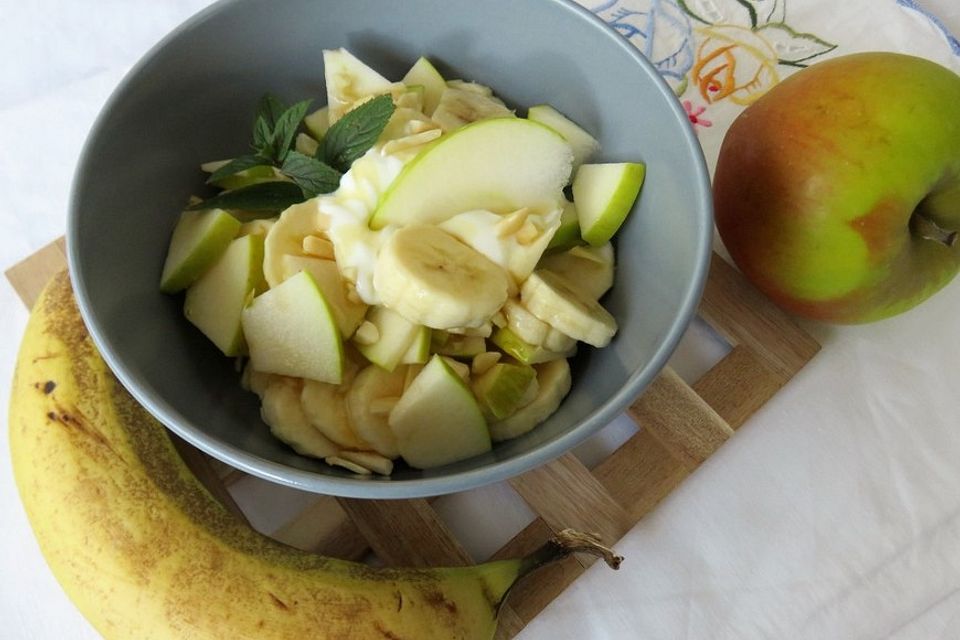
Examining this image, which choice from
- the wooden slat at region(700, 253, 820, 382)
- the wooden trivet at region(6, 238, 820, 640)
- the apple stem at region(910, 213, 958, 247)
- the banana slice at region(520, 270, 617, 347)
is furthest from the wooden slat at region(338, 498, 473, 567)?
the apple stem at region(910, 213, 958, 247)

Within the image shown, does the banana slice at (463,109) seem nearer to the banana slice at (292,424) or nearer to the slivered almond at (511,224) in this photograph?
the slivered almond at (511,224)

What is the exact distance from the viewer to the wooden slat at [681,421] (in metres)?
0.66

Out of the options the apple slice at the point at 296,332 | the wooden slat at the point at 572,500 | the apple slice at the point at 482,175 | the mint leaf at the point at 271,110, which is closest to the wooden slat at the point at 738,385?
the wooden slat at the point at 572,500

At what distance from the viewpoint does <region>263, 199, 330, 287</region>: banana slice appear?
0.55m

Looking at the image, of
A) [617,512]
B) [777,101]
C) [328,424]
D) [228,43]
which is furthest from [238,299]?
[777,101]

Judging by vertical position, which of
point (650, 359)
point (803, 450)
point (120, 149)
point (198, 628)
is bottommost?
point (803, 450)

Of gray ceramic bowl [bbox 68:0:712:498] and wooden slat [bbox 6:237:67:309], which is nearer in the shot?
gray ceramic bowl [bbox 68:0:712:498]

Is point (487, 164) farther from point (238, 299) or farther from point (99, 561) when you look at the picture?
point (99, 561)

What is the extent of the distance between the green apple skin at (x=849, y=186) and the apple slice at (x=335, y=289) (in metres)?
0.35

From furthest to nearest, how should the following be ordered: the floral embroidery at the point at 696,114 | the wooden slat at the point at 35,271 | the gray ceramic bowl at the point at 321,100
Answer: the floral embroidery at the point at 696,114 < the wooden slat at the point at 35,271 < the gray ceramic bowl at the point at 321,100

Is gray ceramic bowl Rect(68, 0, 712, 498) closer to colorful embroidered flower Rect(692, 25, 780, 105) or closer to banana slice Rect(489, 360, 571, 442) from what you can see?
banana slice Rect(489, 360, 571, 442)

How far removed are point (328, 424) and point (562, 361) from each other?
18cm

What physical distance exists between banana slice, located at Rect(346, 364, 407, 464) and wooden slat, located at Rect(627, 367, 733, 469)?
0.23 metres

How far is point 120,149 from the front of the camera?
57cm
